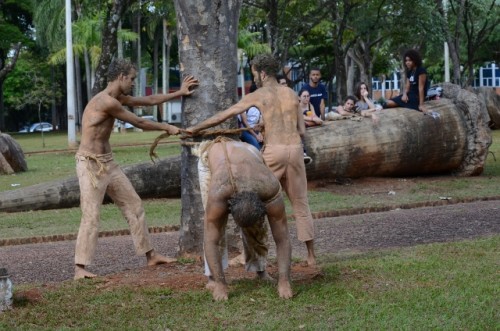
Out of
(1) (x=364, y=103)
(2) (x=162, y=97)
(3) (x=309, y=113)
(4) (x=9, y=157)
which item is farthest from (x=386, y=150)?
(4) (x=9, y=157)

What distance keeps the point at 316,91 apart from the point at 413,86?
1912 mm

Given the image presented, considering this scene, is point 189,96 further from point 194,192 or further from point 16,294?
point 16,294

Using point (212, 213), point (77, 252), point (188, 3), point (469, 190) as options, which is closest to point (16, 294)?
point (77, 252)

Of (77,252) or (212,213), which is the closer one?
(212,213)

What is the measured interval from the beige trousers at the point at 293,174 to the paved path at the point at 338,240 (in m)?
1.02

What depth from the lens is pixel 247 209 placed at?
680 centimetres

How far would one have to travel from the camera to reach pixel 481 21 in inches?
1563

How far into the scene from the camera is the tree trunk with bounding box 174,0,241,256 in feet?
28.9

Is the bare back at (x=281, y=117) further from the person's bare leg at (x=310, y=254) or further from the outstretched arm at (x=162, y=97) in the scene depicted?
the person's bare leg at (x=310, y=254)

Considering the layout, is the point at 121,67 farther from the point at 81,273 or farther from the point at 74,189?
the point at 74,189

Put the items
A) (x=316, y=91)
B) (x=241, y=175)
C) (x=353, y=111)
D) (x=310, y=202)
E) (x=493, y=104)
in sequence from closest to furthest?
(x=241, y=175) < (x=310, y=202) < (x=316, y=91) < (x=353, y=111) < (x=493, y=104)

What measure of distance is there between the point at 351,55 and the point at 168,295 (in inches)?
1558

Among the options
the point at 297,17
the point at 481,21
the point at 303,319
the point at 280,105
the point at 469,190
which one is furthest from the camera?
the point at 481,21

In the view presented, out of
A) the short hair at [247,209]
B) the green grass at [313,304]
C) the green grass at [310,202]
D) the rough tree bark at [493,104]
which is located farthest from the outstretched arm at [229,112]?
the rough tree bark at [493,104]
